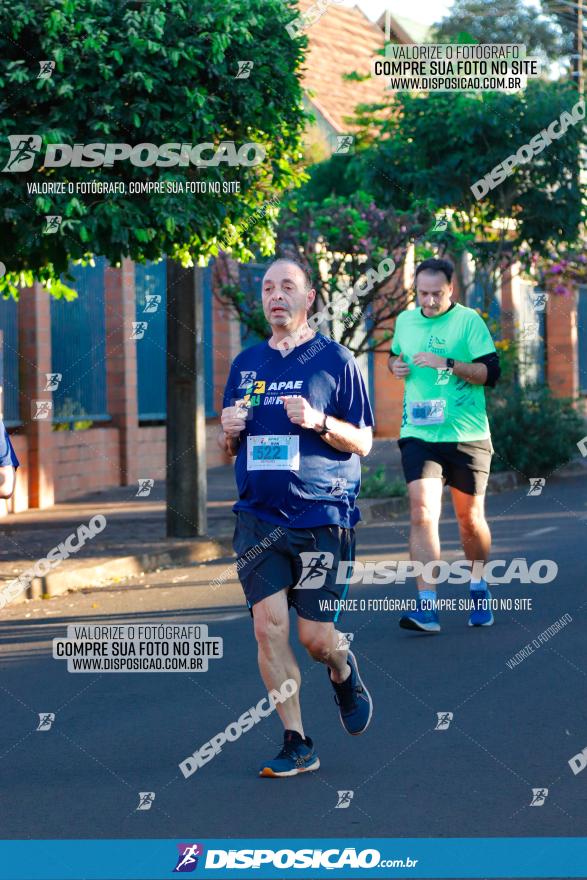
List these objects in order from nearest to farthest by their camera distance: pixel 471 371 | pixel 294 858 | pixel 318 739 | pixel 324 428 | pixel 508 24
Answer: pixel 294 858 < pixel 324 428 < pixel 318 739 < pixel 471 371 < pixel 508 24

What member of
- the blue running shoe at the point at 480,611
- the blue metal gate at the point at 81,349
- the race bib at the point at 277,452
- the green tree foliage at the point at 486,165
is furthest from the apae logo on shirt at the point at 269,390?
the green tree foliage at the point at 486,165

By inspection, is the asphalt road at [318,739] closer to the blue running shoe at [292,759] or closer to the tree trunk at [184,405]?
the blue running shoe at [292,759]

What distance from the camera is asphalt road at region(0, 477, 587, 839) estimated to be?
5355mm

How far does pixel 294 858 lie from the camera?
4.89 metres

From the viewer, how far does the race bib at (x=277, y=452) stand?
598 cm

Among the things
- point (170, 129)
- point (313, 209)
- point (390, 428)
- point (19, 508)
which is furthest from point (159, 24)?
point (390, 428)

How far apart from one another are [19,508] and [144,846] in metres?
13.1

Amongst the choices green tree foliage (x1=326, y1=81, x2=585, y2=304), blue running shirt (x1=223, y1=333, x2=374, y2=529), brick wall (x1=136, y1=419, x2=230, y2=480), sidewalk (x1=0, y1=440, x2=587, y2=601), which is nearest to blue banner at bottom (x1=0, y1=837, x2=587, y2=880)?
blue running shirt (x1=223, y1=333, x2=374, y2=529)

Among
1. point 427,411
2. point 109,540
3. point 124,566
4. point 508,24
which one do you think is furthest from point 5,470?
point 508,24

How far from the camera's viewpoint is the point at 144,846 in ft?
16.5

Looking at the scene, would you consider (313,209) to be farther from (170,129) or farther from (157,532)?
(170,129)

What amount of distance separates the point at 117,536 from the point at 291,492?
28.4ft

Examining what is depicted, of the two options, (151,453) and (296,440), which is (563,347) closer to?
(151,453)

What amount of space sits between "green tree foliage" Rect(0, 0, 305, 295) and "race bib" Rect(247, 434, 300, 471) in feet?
16.7
